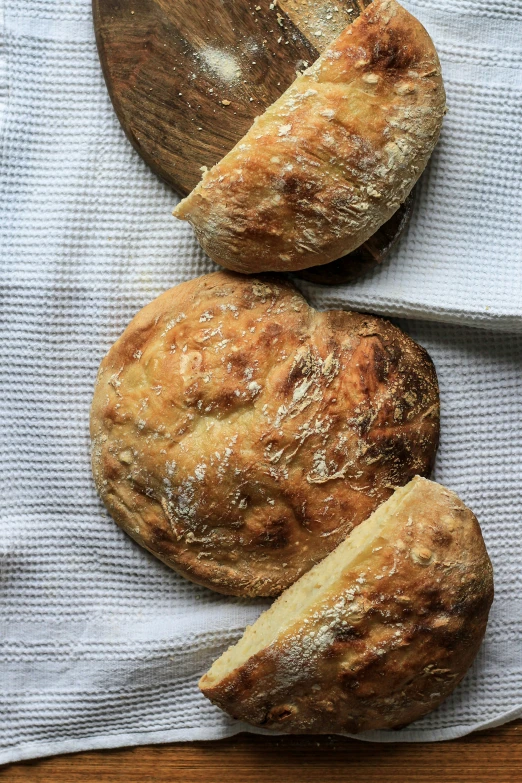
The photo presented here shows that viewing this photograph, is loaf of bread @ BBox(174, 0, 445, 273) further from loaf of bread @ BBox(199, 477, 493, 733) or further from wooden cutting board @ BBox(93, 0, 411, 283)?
loaf of bread @ BBox(199, 477, 493, 733)

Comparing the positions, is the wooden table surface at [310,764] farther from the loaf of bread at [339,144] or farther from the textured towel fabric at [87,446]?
the loaf of bread at [339,144]

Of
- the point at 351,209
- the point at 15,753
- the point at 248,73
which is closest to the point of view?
the point at 351,209

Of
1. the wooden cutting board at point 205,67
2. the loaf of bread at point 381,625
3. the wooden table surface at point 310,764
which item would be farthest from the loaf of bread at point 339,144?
the wooden table surface at point 310,764

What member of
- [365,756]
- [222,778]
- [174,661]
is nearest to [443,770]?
[365,756]

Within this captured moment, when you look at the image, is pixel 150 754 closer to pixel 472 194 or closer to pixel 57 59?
pixel 472 194

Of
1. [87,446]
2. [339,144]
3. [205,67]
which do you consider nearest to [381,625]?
[87,446]

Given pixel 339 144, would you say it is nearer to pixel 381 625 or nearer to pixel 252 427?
pixel 252 427
